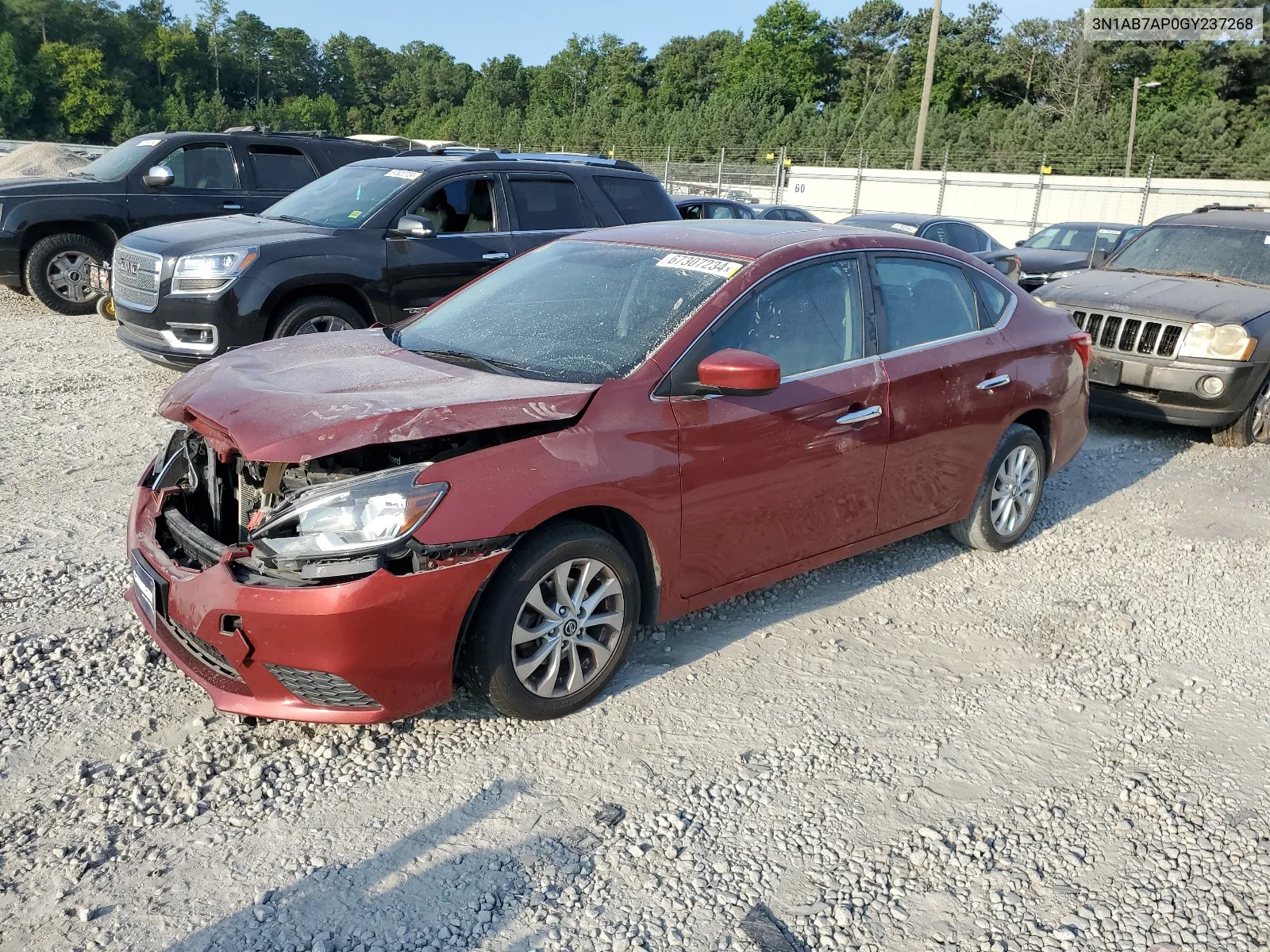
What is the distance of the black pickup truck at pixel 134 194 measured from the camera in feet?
33.4

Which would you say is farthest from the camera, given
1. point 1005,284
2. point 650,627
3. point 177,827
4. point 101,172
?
point 101,172

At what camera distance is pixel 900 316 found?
4648 millimetres

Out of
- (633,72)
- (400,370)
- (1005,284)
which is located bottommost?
(400,370)

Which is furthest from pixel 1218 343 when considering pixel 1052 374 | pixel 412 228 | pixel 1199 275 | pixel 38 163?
pixel 38 163

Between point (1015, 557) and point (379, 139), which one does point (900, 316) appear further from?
point (379, 139)

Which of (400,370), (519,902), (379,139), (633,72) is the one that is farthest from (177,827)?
(633,72)

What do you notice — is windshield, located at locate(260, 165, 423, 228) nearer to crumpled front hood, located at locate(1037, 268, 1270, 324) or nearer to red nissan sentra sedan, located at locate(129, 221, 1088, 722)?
red nissan sentra sedan, located at locate(129, 221, 1088, 722)

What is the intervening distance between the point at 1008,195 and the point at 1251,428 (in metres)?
25.4

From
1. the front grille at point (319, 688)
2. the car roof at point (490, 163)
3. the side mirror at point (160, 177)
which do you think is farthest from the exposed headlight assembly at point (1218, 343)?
the side mirror at point (160, 177)

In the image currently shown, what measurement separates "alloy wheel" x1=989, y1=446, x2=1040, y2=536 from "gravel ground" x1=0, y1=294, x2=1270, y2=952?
0.50m

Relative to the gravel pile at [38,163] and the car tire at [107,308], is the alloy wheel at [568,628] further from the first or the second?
the gravel pile at [38,163]

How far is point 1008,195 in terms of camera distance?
1218 inches

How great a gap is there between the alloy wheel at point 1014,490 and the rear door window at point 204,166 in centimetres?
878

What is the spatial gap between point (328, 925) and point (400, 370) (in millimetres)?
1992
